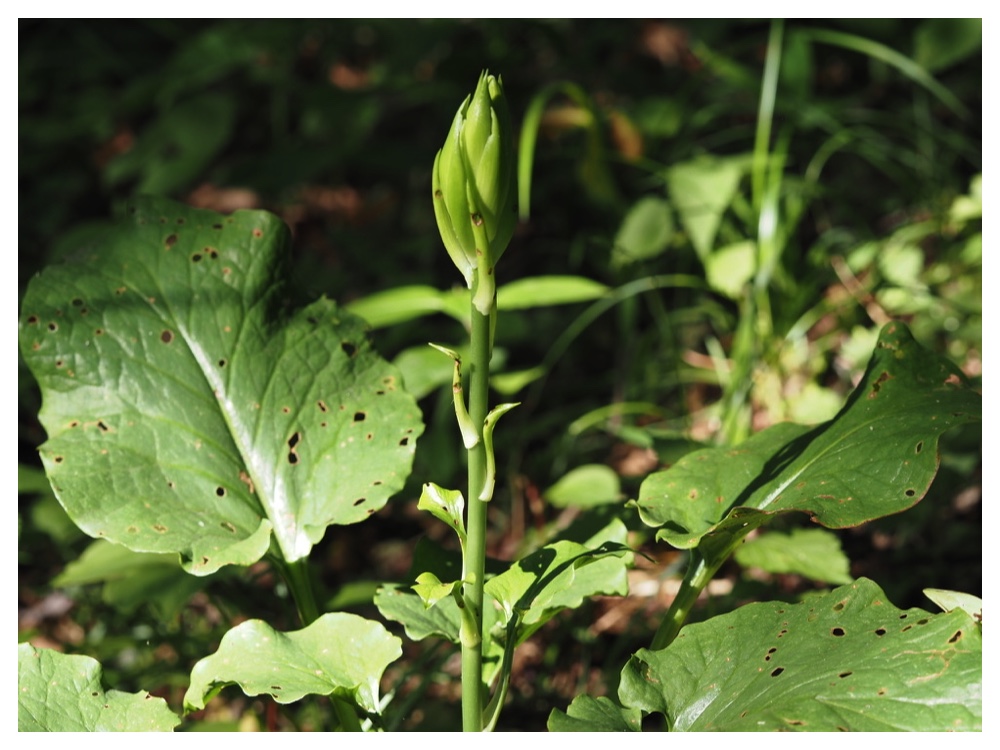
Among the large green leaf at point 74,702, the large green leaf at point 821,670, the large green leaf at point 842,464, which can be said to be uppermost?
the large green leaf at point 842,464

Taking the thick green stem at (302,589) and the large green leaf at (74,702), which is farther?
the thick green stem at (302,589)

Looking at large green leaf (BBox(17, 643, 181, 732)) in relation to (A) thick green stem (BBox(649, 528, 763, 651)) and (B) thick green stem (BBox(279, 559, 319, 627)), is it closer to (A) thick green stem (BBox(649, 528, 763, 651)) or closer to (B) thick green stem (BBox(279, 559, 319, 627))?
(B) thick green stem (BBox(279, 559, 319, 627))

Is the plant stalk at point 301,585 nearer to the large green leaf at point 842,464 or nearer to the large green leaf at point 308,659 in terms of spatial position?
the large green leaf at point 308,659

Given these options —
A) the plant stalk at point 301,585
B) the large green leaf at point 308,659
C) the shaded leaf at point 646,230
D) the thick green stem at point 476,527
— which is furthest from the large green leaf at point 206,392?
the shaded leaf at point 646,230

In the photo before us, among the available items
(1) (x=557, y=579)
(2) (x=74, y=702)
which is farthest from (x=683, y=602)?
(2) (x=74, y=702)

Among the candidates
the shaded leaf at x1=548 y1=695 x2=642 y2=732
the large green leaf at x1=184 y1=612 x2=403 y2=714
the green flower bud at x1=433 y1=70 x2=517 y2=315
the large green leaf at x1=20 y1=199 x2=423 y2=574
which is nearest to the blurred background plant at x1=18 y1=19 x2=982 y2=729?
the large green leaf at x1=20 y1=199 x2=423 y2=574
